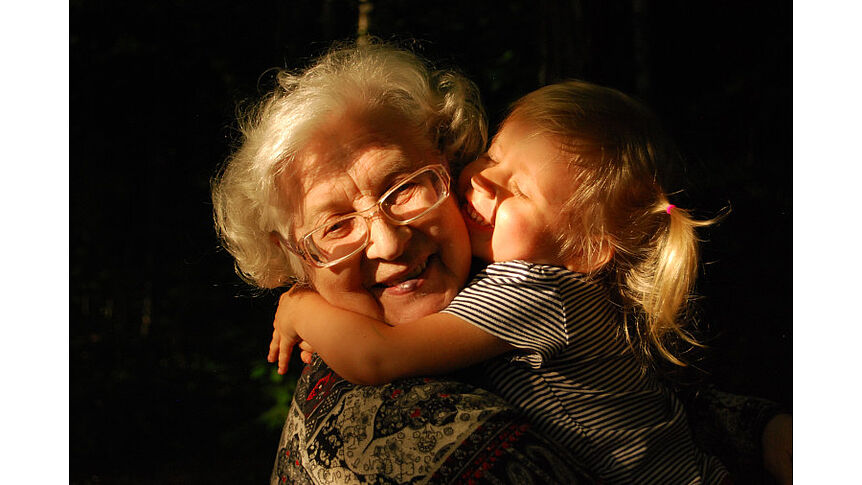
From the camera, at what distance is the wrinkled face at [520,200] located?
5.29ft

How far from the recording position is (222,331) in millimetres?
2523

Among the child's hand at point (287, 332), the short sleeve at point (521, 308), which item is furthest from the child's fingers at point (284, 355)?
the short sleeve at point (521, 308)

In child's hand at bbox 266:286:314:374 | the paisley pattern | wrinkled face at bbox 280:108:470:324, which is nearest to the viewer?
the paisley pattern

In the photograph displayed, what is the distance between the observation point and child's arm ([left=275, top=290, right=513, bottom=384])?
57.4 inches

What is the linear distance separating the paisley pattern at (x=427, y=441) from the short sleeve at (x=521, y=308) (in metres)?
0.15

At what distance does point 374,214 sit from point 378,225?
30 millimetres

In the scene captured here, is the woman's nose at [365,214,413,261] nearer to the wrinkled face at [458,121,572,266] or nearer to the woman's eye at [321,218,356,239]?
the woman's eye at [321,218,356,239]

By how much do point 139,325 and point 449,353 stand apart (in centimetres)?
150

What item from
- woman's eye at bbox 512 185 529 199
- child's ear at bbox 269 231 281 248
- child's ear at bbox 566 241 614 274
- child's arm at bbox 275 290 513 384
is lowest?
child's arm at bbox 275 290 513 384

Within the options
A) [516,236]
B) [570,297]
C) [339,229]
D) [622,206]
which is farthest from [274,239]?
[622,206]

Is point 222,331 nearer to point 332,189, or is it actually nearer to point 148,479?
point 148,479

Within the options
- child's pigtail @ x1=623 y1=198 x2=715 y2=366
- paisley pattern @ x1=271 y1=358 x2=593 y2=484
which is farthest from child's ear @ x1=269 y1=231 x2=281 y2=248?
child's pigtail @ x1=623 y1=198 x2=715 y2=366

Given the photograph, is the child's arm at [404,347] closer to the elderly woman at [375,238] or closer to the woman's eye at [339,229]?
the elderly woman at [375,238]

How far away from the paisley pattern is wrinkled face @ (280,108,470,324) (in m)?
0.23
